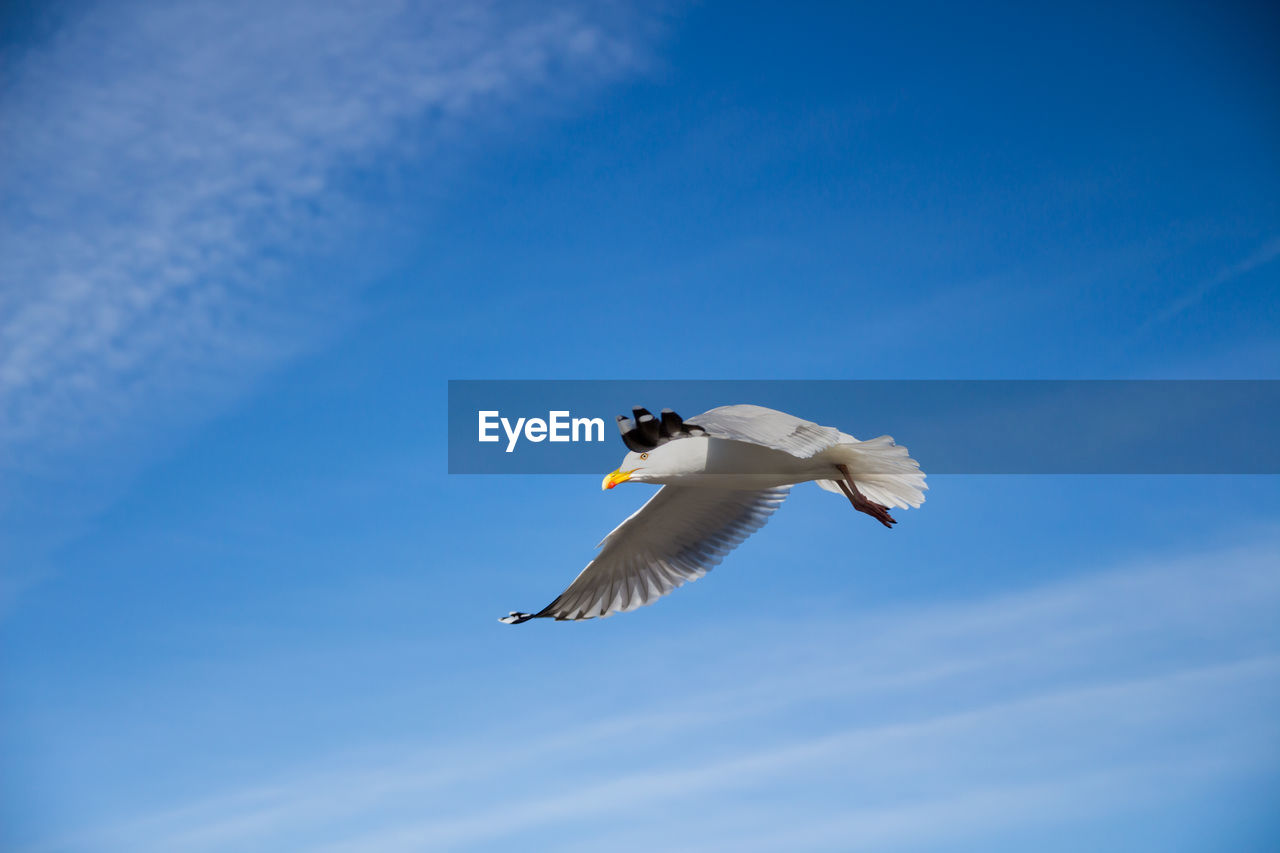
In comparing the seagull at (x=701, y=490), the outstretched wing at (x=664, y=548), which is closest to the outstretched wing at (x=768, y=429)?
the seagull at (x=701, y=490)

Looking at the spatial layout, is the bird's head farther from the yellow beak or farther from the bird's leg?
the bird's leg

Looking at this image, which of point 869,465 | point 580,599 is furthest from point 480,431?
point 869,465

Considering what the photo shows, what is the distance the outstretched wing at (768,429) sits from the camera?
5832mm

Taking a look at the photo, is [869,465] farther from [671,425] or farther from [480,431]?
[480,431]

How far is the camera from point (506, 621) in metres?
7.88

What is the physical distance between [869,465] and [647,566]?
2047 millimetres

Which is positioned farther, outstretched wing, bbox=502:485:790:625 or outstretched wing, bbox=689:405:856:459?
outstretched wing, bbox=502:485:790:625

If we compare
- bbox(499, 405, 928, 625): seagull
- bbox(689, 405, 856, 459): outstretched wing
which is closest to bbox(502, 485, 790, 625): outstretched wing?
bbox(499, 405, 928, 625): seagull

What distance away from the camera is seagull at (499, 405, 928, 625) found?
7.32m

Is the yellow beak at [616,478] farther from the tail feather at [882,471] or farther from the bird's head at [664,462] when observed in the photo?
the tail feather at [882,471]

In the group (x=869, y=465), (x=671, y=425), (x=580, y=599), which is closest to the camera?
(x=671, y=425)

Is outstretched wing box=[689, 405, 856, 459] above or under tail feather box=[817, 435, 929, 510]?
under

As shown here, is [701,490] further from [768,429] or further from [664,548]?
[768,429]

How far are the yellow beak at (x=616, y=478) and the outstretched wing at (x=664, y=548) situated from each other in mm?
830
